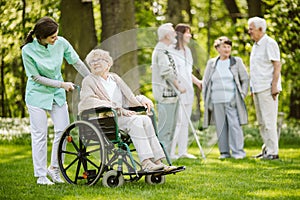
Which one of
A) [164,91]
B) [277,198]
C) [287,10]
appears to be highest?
[287,10]

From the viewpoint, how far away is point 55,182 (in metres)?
5.73

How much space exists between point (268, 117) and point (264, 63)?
0.63m

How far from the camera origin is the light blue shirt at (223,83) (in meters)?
7.96

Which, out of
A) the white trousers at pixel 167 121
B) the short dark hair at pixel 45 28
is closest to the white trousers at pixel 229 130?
the white trousers at pixel 167 121

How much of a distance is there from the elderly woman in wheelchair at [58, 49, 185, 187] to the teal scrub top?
0.31m

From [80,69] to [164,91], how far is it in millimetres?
1992

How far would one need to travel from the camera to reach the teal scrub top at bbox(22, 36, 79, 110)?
5.46m

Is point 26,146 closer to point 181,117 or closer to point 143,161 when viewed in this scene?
point 181,117

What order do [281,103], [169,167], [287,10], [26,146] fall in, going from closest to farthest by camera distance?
[169,167]
[26,146]
[287,10]
[281,103]

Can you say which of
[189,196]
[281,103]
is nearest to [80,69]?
[189,196]

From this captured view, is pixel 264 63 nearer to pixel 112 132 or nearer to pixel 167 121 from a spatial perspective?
pixel 167 121

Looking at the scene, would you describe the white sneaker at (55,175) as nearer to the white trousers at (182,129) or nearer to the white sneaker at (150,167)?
the white sneaker at (150,167)

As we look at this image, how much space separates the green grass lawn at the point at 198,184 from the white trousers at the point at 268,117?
0.28 m

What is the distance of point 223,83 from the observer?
7.98 metres
